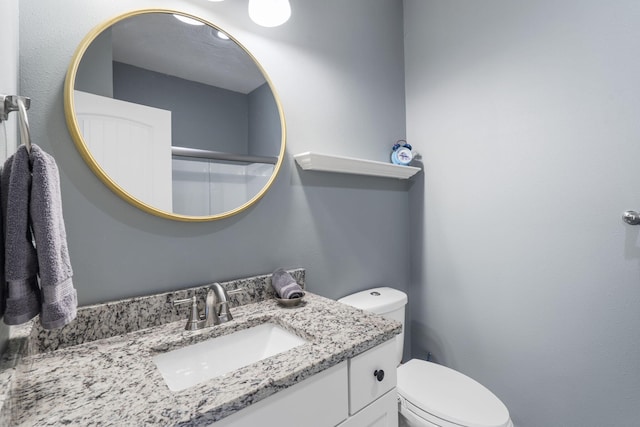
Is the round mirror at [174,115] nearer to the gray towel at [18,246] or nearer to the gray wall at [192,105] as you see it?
the gray wall at [192,105]

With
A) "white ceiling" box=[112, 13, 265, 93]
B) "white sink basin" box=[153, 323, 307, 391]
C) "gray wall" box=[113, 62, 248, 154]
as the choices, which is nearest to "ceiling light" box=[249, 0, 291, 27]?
"white ceiling" box=[112, 13, 265, 93]

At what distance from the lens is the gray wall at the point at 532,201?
1.05 metres

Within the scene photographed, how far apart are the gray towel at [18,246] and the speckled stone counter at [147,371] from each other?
12 cm

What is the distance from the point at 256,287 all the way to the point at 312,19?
126 cm

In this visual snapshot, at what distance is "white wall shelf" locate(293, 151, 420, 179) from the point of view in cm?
122

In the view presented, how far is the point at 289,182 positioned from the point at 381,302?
721 millimetres

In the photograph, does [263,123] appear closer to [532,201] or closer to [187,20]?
[187,20]

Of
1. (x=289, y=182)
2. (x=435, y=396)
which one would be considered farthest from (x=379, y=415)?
(x=289, y=182)

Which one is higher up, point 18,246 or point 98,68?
point 98,68

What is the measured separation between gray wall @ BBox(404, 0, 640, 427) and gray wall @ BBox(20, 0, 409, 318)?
25 cm

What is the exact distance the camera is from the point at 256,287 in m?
1.10

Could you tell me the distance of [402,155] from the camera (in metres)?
1.62

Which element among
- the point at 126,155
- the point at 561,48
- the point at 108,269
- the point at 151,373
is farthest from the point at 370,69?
the point at 151,373

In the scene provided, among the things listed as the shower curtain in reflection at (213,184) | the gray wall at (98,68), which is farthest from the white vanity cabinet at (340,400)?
the gray wall at (98,68)
